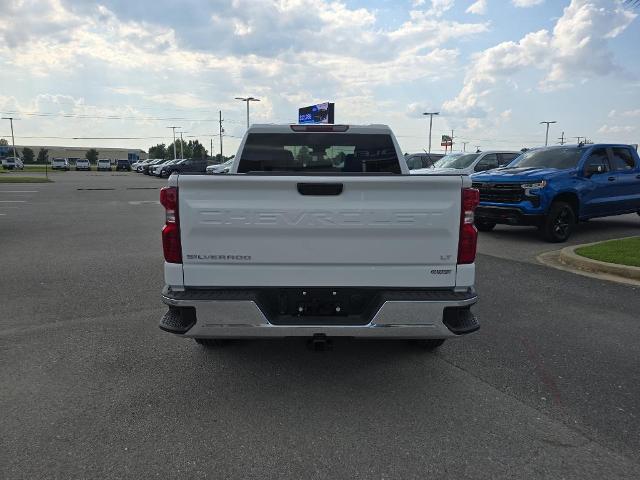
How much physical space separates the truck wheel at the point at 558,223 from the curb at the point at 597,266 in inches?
66.8

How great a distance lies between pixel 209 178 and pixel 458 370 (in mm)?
2563

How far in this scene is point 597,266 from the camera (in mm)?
7527

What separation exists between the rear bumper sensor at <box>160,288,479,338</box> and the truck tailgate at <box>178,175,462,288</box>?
0.11 metres

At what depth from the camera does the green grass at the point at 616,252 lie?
7.62m

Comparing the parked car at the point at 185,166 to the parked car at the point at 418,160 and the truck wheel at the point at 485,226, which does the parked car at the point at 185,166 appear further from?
the truck wheel at the point at 485,226

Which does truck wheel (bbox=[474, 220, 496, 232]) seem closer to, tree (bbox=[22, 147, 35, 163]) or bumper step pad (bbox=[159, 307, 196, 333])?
bumper step pad (bbox=[159, 307, 196, 333])

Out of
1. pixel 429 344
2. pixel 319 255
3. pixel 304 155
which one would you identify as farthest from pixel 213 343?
pixel 304 155

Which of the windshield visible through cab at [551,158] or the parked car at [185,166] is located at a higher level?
the windshield visible through cab at [551,158]

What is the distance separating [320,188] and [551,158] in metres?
9.47

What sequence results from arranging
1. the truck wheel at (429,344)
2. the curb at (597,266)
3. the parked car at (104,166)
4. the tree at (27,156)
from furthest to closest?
the tree at (27,156) → the parked car at (104,166) → the curb at (597,266) → the truck wheel at (429,344)

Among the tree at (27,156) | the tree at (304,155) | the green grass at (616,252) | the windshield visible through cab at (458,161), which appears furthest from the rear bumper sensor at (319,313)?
the tree at (27,156)

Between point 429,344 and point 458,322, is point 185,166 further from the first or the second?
point 458,322

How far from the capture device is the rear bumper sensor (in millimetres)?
3279

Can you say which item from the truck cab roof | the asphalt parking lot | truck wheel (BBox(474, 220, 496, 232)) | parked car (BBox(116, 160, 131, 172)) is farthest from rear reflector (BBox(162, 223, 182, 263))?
parked car (BBox(116, 160, 131, 172))
